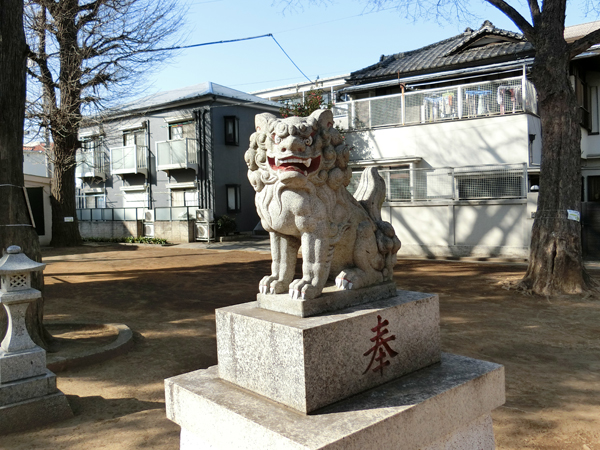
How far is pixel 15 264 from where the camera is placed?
445 centimetres

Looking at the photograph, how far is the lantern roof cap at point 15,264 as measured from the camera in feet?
14.3

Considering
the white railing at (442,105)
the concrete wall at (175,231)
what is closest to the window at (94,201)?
the concrete wall at (175,231)

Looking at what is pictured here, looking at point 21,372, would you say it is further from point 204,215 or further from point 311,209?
point 204,215

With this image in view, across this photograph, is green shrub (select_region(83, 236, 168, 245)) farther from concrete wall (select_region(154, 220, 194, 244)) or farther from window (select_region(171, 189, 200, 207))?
window (select_region(171, 189, 200, 207))

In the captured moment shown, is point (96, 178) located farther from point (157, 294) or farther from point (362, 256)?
point (362, 256)

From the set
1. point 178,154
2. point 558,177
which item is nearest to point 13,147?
point 558,177

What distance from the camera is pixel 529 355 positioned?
5.27 metres

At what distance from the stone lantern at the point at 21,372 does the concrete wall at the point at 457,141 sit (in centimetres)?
1237

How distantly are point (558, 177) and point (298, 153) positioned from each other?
7347 millimetres

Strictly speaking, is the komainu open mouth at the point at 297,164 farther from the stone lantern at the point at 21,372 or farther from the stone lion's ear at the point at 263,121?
the stone lantern at the point at 21,372

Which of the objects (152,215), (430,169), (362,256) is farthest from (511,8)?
(152,215)

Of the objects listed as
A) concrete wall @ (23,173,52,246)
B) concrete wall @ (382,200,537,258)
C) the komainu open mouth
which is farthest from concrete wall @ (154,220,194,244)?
the komainu open mouth

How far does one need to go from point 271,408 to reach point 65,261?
48.4 feet

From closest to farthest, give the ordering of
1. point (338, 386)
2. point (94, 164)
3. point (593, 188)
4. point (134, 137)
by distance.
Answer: point (338, 386) < point (593, 188) < point (134, 137) < point (94, 164)
